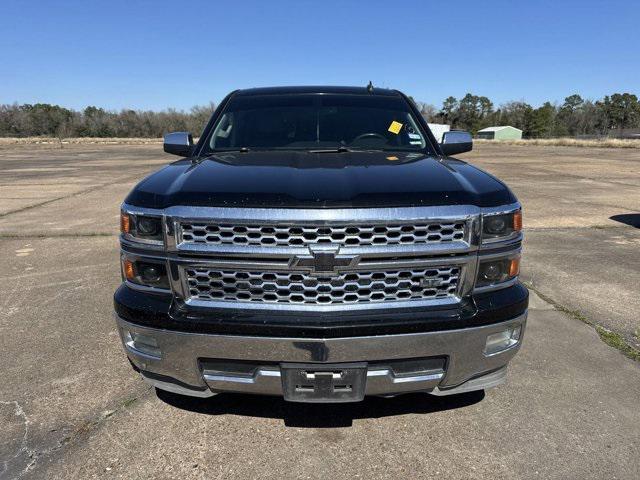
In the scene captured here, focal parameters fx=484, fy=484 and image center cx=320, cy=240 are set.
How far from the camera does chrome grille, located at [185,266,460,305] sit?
220cm

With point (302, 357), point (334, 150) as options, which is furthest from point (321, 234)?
point (334, 150)

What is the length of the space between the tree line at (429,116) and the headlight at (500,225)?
102898 mm

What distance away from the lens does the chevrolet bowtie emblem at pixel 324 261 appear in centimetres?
→ 214

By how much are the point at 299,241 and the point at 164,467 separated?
1.29 m

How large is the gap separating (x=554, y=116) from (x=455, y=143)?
414 ft

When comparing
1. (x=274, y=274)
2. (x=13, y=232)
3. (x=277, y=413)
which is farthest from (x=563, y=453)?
(x=13, y=232)

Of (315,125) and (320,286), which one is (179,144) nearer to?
(315,125)

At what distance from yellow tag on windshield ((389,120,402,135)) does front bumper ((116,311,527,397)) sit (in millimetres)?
1867

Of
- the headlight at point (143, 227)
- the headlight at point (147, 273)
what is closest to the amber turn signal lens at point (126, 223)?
the headlight at point (143, 227)

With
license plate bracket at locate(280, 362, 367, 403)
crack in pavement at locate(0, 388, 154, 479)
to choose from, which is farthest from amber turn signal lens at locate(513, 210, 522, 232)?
crack in pavement at locate(0, 388, 154, 479)

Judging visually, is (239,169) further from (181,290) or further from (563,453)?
(563,453)

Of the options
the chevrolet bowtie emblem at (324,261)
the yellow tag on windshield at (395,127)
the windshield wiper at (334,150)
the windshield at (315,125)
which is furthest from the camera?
the yellow tag on windshield at (395,127)

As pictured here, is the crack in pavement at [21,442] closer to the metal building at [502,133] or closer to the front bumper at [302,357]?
the front bumper at [302,357]

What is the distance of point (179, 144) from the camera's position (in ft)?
12.6
